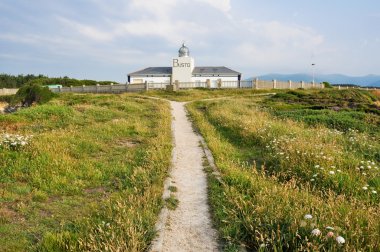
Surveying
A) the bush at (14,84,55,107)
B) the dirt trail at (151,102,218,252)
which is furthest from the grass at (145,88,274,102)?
the dirt trail at (151,102,218,252)

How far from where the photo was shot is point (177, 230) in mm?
5660

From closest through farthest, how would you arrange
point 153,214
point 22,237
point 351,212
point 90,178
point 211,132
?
point 351,212, point 22,237, point 153,214, point 90,178, point 211,132

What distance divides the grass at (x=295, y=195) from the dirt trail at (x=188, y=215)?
25 cm

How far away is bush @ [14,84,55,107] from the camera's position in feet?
106

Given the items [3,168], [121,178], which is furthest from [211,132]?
[3,168]

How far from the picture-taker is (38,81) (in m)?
76.2

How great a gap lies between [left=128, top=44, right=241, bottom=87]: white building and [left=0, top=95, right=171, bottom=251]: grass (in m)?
61.0

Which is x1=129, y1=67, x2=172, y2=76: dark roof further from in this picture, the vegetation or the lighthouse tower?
the vegetation

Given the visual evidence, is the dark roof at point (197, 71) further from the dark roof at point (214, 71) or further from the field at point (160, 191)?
the field at point (160, 191)

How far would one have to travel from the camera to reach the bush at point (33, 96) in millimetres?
32375

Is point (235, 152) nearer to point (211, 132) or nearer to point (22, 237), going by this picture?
point (211, 132)

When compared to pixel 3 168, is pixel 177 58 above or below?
above

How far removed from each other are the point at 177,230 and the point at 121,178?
3423 mm

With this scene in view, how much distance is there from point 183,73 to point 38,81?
108 feet
